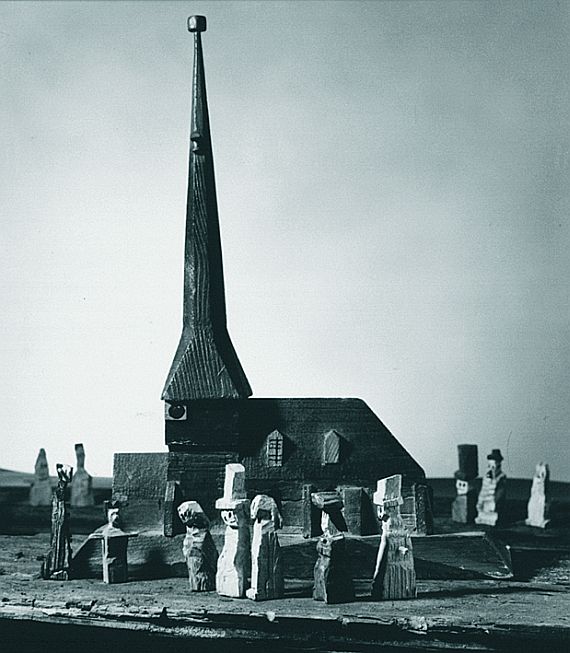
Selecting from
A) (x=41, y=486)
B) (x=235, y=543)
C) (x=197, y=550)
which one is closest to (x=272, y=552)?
(x=235, y=543)

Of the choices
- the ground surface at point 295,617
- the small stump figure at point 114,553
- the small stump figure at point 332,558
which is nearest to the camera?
the ground surface at point 295,617

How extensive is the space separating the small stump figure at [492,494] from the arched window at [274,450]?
202cm

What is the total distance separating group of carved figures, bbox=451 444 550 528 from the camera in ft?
19.4

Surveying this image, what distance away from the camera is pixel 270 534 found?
385cm

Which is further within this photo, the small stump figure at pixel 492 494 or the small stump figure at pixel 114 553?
the small stump figure at pixel 492 494

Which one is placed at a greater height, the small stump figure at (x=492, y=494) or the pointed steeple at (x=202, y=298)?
the pointed steeple at (x=202, y=298)

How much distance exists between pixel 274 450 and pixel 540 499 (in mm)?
2073

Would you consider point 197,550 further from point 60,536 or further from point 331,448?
point 331,448

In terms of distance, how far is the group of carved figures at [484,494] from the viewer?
5.92 meters

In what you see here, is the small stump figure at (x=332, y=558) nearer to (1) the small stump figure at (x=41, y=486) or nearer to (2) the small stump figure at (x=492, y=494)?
(2) the small stump figure at (x=492, y=494)

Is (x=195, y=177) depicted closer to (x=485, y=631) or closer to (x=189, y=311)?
(x=189, y=311)

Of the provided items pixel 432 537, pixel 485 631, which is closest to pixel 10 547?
pixel 432 537

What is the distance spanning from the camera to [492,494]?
19.8 feet

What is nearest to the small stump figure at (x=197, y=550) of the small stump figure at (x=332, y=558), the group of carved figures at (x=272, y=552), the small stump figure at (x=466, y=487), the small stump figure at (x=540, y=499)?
the group of carved figures at (x=272, y=552)
